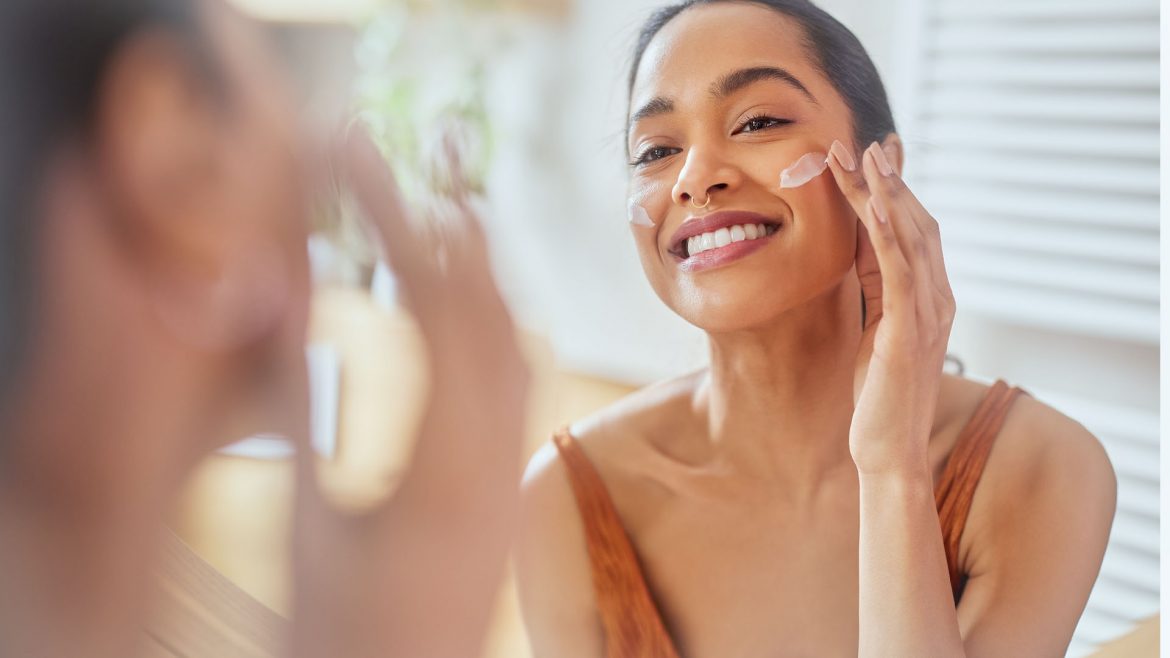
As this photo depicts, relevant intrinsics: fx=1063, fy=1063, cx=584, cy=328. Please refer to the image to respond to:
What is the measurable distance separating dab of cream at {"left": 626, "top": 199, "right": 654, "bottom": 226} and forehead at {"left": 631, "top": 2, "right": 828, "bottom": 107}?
0.09 m

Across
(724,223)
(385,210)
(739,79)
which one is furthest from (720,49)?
(385,210)

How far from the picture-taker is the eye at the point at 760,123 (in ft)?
2.69

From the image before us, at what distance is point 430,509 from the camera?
373 mm

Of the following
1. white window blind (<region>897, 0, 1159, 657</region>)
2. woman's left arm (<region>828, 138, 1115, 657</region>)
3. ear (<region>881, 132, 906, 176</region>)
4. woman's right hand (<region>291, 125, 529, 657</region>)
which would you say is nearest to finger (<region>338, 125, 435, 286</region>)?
woman's right hand (<region>291, 125, 529, 657</region>)

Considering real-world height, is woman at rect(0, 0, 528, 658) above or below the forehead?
below

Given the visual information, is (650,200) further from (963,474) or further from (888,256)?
(963,474)

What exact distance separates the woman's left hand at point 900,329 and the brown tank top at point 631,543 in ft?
0.49

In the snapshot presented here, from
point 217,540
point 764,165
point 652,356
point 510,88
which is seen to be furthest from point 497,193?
point 217,540

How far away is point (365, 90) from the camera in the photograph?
251 centimetres

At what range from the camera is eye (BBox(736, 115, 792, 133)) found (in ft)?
2.69

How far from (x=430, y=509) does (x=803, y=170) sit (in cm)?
53

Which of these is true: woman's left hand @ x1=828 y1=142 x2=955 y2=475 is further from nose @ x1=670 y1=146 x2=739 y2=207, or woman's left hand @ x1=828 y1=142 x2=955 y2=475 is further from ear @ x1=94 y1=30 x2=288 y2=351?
ear @ x1=94 y1=30 x2=288 y2=351

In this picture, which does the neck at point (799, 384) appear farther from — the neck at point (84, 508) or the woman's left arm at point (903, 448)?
the neck at point (84, 508)

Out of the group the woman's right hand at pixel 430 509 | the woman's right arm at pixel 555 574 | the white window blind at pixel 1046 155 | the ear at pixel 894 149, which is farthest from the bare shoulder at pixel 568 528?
the white window blind at pixel 1046 155
